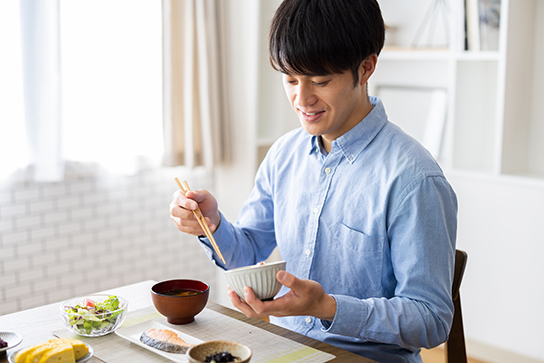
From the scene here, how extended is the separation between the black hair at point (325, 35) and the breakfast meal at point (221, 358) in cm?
71

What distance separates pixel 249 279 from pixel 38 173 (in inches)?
73.2

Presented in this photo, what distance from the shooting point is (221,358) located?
1.09m

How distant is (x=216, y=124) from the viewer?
11.1 feet

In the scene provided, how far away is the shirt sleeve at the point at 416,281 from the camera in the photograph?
1345 mm

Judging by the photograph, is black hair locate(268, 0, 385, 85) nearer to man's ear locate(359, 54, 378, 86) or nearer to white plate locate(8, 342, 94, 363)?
man's ear locate(359, 54, 378, 86)

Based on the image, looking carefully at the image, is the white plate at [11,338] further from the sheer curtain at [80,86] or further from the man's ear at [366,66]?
the sheer curtain at [80,86]

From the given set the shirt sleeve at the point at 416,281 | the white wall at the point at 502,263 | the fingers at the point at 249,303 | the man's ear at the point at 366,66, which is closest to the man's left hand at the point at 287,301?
the fingers at the point at 249,303

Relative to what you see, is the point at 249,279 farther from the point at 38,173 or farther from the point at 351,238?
the point at 38,173

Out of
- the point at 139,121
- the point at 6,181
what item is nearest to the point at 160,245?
the point at 139,121

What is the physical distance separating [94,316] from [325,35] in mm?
860

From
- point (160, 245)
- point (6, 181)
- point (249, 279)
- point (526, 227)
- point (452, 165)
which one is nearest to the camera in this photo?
point (249, 279)

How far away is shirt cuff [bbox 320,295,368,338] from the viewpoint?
1.32 metres

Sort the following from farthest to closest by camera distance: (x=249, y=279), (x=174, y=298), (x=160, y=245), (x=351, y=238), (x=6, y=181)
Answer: (x=160, y=245), (x=6, y=181), (x=351, y=238), (x=174, y=298), (x=249, y=279)

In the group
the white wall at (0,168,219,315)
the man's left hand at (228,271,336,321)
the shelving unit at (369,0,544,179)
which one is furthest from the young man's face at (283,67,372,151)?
the white wall at (0,168,219,315)
